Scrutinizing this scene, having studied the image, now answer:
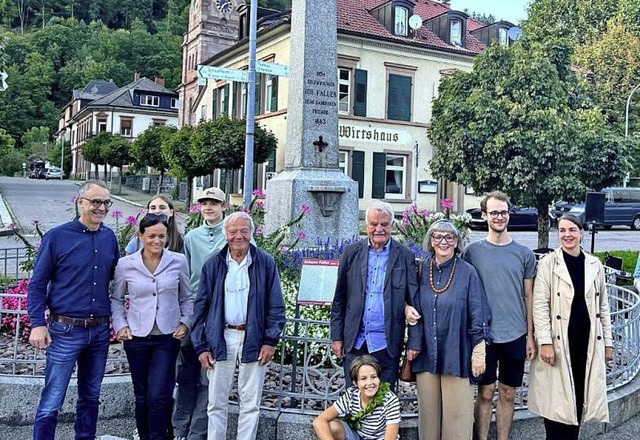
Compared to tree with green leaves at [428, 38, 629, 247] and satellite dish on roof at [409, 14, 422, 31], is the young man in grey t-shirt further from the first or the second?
satellite dish on roof at [409, 14, 422, 31]

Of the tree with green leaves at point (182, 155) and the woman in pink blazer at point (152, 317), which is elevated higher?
the tree with green leaves at point (182, 155)

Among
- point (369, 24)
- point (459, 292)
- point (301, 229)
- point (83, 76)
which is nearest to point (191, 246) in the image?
point (459, 292)

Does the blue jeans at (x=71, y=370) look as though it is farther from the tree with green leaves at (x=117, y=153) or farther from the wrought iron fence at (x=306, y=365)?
the tree with green leaves at (x=117, y=153)

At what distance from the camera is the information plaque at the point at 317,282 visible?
452 cm

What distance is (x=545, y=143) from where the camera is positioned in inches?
663

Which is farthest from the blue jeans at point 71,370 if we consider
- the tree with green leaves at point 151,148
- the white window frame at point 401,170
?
the tree with green leaves at point 151,148

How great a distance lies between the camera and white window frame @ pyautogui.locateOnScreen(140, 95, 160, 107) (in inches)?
2494

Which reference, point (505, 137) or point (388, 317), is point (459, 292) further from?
point (505, 137)

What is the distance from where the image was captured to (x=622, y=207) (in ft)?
92.1

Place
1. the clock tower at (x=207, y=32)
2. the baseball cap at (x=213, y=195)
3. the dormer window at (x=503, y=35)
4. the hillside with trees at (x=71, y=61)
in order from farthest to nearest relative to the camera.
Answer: the hillside with trees at (x=71, y=61) → the clock tower at (x=207, y=32) → the dormer window at (x=503, y=35) → the baseball cap at (x=213, y=195)

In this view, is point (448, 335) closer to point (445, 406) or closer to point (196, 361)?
point (445, 406)

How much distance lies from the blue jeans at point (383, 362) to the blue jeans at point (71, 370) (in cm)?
161

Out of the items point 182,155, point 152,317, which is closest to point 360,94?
point 182,155

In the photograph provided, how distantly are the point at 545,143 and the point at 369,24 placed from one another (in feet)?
42.3
